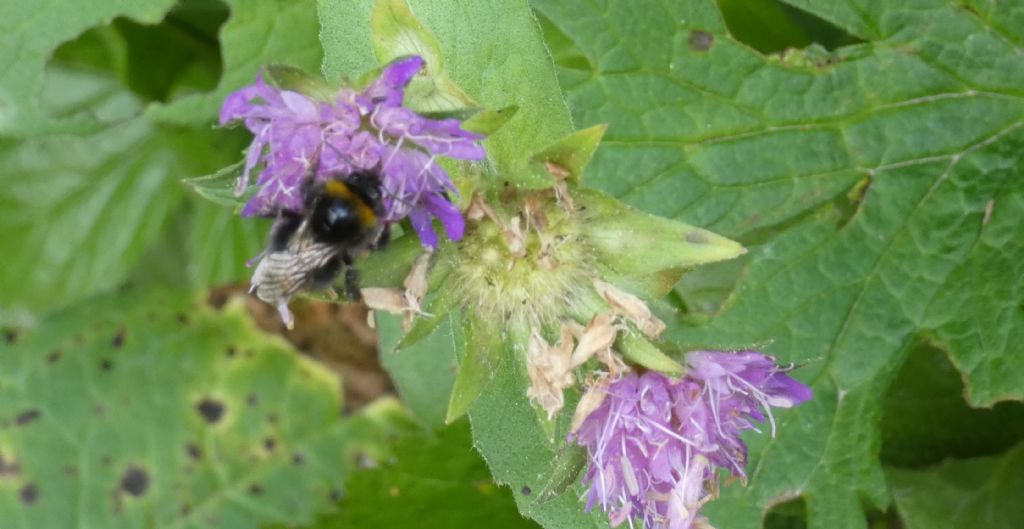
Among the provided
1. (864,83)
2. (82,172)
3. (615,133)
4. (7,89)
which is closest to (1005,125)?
(864,83)

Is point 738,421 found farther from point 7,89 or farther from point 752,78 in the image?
point 7,89

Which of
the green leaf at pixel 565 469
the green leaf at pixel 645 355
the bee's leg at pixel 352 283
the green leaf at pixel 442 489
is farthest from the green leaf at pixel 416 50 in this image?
the green leaf at pixel 442 489

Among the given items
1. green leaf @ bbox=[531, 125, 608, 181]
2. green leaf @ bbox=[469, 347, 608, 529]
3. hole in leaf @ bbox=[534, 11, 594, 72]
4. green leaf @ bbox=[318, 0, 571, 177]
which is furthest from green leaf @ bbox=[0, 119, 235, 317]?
green leaf @ bbox=[531, 125, 608, 181]

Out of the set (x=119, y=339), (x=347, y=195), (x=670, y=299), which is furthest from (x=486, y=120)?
(x=119, y=339)

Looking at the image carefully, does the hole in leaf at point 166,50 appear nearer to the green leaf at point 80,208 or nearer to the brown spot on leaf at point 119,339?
the green leaf at point 80,208

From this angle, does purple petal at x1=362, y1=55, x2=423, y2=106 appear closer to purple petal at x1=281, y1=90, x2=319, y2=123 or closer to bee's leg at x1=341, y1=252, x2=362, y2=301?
purple petal at x1=281, y1=90, x2=319, y2=123

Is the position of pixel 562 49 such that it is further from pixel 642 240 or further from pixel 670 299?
pixel 642 240
